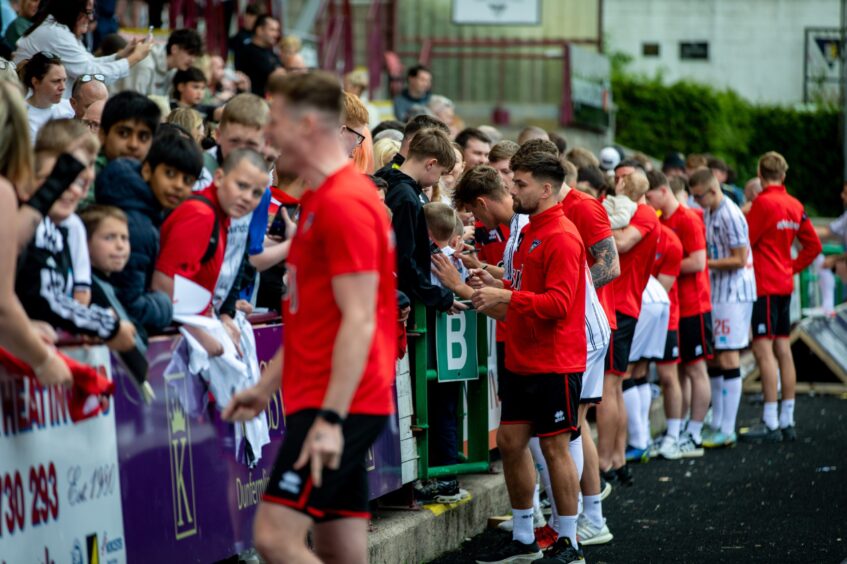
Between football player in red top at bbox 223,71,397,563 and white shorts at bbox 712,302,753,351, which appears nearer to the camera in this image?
football player in red top at bbox 223,71,397,563

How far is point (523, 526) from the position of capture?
7.70 meters

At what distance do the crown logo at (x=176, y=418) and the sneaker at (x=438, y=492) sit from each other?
2957 millimetres

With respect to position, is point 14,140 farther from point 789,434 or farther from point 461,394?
point 789,434

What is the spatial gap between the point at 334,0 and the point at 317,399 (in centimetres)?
1869

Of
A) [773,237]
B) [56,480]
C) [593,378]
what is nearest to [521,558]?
[593,378]

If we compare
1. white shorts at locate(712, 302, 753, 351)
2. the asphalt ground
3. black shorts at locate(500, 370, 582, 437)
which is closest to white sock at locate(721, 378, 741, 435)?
the asphalt ground

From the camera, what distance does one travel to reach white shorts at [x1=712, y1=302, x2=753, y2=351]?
42.3 feet

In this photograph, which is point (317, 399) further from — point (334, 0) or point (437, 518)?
point (334, 0)

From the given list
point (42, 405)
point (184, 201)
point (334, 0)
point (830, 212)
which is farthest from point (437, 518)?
point (830, 212)

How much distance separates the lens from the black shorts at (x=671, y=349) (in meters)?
11.8

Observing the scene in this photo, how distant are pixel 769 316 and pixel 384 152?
6.04m

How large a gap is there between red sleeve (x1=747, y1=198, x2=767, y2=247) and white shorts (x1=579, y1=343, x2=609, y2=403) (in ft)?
19.2

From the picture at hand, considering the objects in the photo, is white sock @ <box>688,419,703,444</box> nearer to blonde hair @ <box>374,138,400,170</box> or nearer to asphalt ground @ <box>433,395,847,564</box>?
asphalt ground @ <box>433,395,847,564</box>

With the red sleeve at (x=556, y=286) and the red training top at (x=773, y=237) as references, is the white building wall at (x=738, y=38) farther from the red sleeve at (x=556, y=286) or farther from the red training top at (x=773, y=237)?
the red sleeve at (x=556, y=286)
